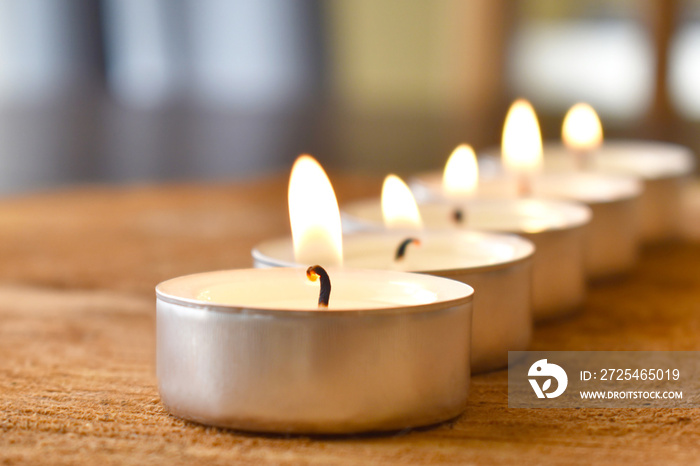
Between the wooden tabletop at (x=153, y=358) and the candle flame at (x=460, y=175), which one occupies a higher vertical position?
the candle flame at (x=460, y=175)

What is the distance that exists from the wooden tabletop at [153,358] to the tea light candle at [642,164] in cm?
3

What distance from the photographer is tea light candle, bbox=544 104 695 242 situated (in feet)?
3.14

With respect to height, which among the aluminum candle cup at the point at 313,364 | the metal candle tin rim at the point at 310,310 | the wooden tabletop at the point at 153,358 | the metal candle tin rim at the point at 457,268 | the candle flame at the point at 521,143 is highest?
the candle flame at the point at 521,143

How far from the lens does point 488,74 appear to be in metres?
2.92

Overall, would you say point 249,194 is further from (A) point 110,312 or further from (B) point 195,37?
(B) point 195,37

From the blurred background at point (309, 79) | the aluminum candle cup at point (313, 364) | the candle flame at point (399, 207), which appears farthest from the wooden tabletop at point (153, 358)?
the blurred background at point (309, 79)

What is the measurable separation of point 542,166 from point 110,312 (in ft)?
2.02

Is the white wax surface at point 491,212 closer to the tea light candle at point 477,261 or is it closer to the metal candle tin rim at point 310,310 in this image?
the tea light candle at point 477,261

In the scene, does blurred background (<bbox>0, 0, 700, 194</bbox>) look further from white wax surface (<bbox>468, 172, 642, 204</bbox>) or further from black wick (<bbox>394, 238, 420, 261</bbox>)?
black wick (<bbox>394, 238, 420, 261</bbox>)

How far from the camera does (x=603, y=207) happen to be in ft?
2.52

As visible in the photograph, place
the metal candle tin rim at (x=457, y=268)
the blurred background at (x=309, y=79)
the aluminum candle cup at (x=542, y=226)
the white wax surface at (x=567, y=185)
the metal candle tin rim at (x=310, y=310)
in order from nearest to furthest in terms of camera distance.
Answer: the metal candle tin rim at (x=310, y=310), the metal candle tin rim at (x=457, y=268), the aluminum candle cup at (x=542, y=226), the white wax surface at (x=567, y=185), the blurred background at (x=309, y=79)

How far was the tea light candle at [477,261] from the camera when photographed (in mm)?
522

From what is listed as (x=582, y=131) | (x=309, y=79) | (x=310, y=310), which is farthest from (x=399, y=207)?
(x=309, y=79)

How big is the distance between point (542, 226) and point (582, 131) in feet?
1.36
